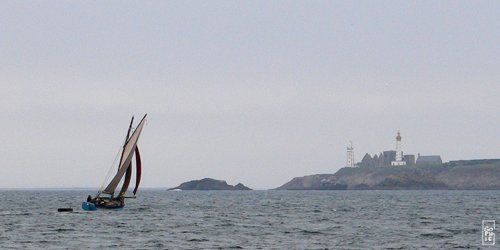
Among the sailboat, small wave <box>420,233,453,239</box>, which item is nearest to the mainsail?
the sailboat

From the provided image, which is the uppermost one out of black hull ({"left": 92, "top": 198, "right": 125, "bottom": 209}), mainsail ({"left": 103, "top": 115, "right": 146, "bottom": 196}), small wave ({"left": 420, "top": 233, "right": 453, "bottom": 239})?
mainsail ({"left": 103, "top": 115, "right": 146, "bottom": 196})

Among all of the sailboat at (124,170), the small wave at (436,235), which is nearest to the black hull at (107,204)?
the sailboat at (124,170)

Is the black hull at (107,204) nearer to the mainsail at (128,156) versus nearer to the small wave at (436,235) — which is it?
the mainsail at (128,156)

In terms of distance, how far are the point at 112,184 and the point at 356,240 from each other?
2249 inches

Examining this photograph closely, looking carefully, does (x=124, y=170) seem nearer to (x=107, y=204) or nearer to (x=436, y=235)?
(x=107, y=204)

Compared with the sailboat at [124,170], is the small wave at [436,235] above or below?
below

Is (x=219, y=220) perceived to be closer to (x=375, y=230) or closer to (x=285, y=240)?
(x=375, y=230)

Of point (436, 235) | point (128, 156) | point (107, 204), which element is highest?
point (128, 156)

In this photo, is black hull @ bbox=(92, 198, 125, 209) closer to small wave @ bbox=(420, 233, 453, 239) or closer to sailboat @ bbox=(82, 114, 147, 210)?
sailboat @ bbox=(82, 114, 147, 210)

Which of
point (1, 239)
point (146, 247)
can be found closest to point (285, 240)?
point (146, 247)

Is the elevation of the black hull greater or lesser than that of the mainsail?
lesser

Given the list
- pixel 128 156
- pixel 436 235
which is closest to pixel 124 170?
pixel 128 156

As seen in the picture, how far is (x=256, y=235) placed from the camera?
72.0 metres

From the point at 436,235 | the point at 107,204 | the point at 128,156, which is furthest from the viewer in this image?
the point at 107,204
